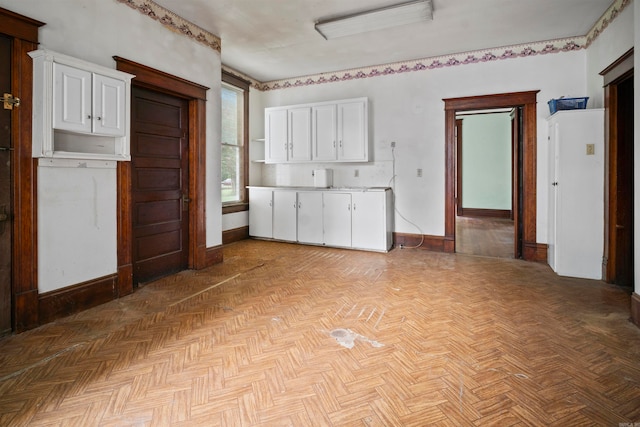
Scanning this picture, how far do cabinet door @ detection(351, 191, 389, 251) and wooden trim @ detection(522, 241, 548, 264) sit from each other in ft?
6.53

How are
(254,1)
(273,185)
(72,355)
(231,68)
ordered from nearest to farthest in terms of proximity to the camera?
(72,355)
(254,1)
(231,68)
(273,185)

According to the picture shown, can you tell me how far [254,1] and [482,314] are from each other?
3.93m

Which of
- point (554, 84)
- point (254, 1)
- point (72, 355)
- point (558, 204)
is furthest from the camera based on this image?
point (554, 84)

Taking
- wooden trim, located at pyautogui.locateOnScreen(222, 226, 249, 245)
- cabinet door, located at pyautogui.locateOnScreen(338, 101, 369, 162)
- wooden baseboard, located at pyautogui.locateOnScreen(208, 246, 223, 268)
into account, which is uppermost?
cabinet door, located at pyautogui.locateOnScreen(338, 101, 369, 162)

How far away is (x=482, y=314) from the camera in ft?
9.89

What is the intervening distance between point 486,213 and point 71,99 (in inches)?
401

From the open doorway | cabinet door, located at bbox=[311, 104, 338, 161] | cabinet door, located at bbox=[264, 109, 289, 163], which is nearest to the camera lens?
cabinet door, located at bbox=[311, 104, 338, 161]

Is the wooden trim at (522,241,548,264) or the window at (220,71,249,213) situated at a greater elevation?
the window at (220,71,249,213)

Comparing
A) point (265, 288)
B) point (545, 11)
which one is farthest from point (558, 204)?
point (265, 288)

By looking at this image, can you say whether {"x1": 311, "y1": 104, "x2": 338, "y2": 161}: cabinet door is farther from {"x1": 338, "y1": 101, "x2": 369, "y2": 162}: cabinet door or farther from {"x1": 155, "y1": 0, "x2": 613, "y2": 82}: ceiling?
{"x1": 155, "y1": 0, "x2": 613, "y2": 82}: ceiling

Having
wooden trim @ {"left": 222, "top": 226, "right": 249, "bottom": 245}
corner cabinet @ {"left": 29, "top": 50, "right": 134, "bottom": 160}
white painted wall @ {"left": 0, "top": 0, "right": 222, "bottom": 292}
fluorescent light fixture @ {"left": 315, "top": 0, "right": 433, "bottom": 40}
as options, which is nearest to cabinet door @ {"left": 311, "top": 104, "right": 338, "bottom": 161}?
fluorescent light fixture @ {"left": 315, "top": 0, "right": 433, "bottom": 40}

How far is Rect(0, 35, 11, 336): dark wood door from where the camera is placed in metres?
2.57

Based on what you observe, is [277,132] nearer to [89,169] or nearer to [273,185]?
[273,185]

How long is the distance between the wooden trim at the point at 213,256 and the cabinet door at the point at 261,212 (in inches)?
65.7
